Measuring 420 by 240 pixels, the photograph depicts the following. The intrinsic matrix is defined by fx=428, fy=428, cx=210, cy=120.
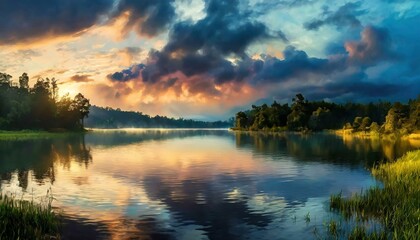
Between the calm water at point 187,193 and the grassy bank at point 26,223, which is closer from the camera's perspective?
the grassy bank at point 26,223

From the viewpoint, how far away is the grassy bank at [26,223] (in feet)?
80.7

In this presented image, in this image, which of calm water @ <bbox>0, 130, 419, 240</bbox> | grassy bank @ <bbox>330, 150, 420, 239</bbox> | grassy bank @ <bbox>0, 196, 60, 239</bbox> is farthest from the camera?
calm water @ <bbox>0, 130, 419, 240</bbox>

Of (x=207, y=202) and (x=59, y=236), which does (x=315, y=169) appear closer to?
(x=207, y=202)

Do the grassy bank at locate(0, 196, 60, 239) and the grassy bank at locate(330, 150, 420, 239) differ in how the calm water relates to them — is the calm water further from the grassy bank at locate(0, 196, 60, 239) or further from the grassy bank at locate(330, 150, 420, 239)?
the grassy bank at locate(330, 150, 420, 239)

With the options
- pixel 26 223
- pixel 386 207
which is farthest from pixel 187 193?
pixel 26 223

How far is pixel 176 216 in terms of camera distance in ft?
108

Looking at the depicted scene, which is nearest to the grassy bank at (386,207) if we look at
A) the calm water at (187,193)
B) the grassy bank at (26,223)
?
the calm water at (187,193)

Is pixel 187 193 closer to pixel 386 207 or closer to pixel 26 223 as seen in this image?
pixel 386 207

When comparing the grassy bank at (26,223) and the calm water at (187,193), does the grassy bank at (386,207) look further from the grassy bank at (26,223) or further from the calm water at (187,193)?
the grassy bank at (26,223)

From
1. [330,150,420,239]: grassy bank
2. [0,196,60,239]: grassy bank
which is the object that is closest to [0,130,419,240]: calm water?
[0,196,60,239]: grassy bank

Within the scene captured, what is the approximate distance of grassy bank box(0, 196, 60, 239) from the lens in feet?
80.7

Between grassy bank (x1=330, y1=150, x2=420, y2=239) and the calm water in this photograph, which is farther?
the calm water

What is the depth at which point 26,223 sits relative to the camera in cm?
2636

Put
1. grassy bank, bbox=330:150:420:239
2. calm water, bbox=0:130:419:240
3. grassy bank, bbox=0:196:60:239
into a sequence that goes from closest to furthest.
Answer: grassy bank, bbox=0:196:60:239, grassy bank, bbox=330:150:420:239, calm water, bbox=0:130:419:240
